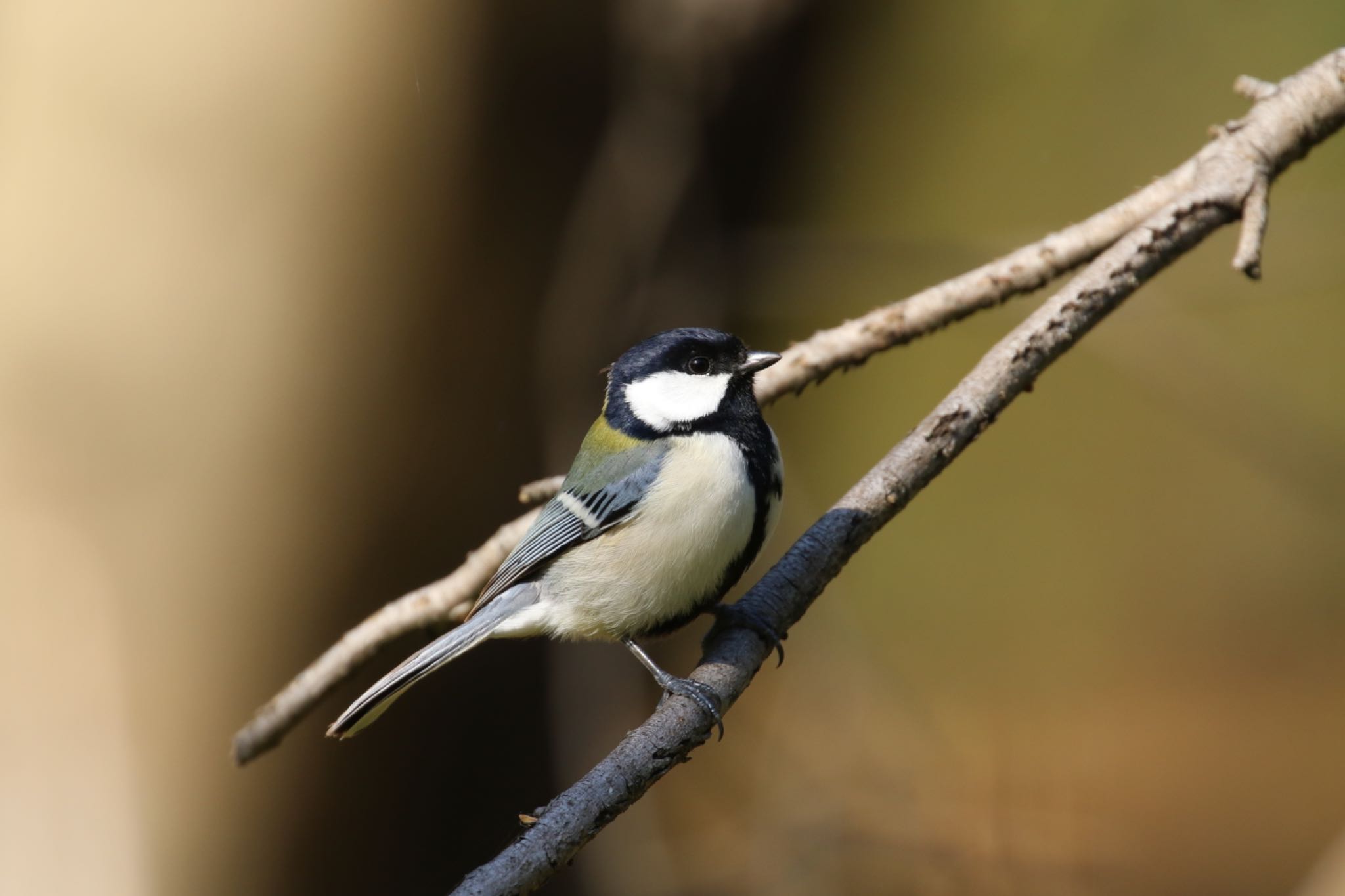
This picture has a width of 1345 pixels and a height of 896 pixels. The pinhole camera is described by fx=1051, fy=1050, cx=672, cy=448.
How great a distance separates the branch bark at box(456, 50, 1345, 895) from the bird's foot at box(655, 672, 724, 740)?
2cm

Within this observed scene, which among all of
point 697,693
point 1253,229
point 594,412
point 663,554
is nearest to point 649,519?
point 663,554

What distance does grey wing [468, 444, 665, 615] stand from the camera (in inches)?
62.3

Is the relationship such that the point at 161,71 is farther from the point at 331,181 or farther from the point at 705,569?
the point at 705,569

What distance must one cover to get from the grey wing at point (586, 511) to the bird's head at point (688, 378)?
0.22 ft

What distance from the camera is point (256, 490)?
7.48 ft

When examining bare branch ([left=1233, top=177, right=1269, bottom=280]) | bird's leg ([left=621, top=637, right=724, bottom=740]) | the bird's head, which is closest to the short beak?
the bird's head

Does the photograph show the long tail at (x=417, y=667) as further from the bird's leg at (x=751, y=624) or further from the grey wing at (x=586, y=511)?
the bird's leg at (x=751, y=624)

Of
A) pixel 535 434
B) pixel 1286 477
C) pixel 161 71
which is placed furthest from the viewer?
pixel 1286 477

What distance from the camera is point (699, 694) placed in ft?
4.17

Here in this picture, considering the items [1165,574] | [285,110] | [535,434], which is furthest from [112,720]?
[1165,574]

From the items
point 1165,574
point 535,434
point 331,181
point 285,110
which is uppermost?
point 285,110

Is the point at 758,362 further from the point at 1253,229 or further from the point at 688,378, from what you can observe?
the point at 1253,229

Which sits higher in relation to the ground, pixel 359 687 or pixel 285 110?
pixel 285 110

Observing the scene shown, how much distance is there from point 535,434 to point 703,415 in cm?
106
